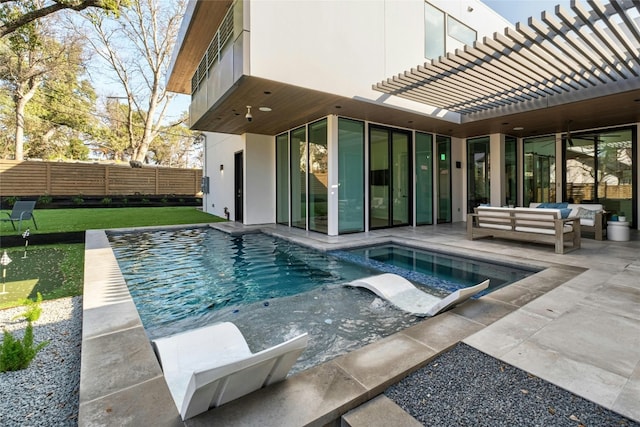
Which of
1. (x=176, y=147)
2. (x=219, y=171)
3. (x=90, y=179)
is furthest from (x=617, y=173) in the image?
(x=176, y=147)

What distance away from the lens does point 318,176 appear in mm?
8375

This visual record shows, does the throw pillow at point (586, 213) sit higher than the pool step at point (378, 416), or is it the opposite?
the throw pillow at point (586, 213)

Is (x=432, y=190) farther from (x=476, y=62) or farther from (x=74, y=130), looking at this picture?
(x=74, y=130)

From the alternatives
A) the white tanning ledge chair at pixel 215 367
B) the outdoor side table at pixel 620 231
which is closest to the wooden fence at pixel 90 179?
the white tanning ledge chair at pixel 215 367

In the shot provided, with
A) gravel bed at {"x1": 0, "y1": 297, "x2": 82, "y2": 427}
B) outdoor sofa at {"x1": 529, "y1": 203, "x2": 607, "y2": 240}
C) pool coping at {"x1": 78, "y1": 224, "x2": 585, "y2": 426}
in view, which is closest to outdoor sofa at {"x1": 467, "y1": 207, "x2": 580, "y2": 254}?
outdoor sofa at {"x1": 529, "y1": 203, "x2": 607, "y2": 240}

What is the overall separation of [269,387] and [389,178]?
770 cm

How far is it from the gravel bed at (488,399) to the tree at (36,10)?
7.66 m

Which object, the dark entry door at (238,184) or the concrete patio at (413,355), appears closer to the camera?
the concrete patio at (413,355)

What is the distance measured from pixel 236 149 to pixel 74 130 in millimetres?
17281

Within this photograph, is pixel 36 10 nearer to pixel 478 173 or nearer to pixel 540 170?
pixel 478 173

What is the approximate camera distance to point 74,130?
2142 centimetres

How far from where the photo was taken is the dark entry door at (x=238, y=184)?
10923 millimetres

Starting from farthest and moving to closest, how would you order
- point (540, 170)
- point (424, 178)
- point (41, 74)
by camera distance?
1. point (41, 74)
2. point (540, 170)
3. point (424, 178)

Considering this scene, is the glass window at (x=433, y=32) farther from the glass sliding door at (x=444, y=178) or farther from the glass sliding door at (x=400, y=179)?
the glass sliding door at (x=444, y=178)
